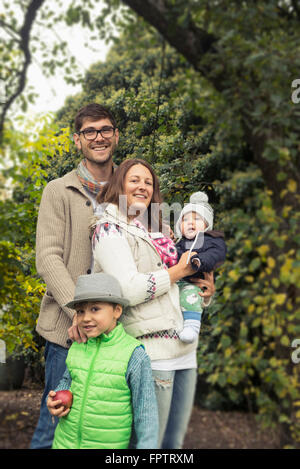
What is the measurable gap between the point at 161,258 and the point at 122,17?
138 centimetres

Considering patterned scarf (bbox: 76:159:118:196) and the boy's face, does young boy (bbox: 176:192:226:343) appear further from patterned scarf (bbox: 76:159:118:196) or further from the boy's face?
patterned scarf (bbox: 76:159:118:196)

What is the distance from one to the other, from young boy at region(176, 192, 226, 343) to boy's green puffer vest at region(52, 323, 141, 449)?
30cm

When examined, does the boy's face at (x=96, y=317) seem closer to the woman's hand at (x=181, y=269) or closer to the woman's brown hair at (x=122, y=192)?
the woman's hand at (x=181, y=269)

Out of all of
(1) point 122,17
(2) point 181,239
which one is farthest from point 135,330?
(1) point 122,17

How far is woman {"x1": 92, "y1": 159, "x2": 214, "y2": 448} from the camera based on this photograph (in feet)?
6.74

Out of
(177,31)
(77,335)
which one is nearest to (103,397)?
(77,335)

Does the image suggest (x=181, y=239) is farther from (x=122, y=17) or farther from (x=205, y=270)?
(x=122, y=17)

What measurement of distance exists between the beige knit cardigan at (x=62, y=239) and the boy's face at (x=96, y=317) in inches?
12.1

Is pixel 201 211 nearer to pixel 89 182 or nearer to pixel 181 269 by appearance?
pixel 181 269

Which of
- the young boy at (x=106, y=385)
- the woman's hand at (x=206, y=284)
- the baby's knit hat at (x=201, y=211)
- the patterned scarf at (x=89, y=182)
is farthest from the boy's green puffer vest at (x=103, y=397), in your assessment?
the patterned scarf at (x=89, y=182)

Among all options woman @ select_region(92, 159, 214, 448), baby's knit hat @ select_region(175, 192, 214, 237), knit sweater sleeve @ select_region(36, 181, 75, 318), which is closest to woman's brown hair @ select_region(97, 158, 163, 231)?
woman @ select_region(92, 159, 214, 448)

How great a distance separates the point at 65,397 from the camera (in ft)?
6.54

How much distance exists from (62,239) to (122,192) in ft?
1.36
